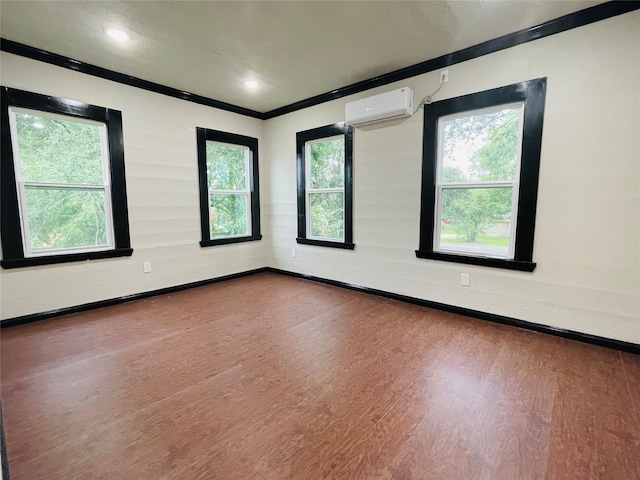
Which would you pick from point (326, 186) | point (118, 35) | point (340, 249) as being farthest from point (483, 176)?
point (118, 35)

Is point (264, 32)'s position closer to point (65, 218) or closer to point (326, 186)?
point (326, 186)

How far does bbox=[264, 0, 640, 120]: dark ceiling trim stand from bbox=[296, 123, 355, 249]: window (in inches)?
21.3

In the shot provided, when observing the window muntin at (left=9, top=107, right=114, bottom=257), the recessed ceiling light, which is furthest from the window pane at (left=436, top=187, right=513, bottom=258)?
the window muntin at (left=9, top=107, right=114, bottom=257)

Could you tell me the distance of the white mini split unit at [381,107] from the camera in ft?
10.9

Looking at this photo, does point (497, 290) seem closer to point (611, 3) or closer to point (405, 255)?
point (405, 255)

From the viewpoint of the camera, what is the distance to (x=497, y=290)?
3.00 m

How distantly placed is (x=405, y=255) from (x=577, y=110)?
2.03 metres

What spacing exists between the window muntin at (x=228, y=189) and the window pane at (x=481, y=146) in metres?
3.11

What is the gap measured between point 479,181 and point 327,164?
2.11 metres

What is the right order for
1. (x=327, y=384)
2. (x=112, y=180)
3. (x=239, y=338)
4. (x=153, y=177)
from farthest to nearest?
1. (x=153, y=177)
2. (x=112, y=180)
3. (x=239, y=338)
4. (x=327, y=384)

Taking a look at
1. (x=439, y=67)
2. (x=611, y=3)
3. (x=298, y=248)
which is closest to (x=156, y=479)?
(x=298, y=248)

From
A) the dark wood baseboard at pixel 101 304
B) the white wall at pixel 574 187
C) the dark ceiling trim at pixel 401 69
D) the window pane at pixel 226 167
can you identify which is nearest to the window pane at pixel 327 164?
the dark ceiling trim at pixel 401 69

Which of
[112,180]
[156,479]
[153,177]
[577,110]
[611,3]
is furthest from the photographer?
[153,177]

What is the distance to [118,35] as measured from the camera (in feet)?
8.74
